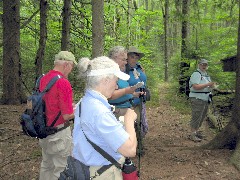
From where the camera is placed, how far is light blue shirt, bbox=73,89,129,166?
2.36 metres

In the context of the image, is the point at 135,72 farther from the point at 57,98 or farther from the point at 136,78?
the point at 57,98

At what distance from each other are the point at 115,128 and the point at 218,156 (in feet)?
13.3

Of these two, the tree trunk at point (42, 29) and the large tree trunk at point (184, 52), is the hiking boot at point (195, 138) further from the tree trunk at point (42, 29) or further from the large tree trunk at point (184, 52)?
the large tree trunk at point (184, 52)

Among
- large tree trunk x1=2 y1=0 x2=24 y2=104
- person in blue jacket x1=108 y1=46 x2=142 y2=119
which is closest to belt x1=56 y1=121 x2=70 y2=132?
person in blue jacket x1=108 y1=46 x2=142 y2=119

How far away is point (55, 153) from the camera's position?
14.0 ft

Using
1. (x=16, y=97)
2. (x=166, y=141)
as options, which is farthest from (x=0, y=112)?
(x=166, y=141)

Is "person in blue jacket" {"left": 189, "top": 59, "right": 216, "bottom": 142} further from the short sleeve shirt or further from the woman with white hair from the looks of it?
the woman with white hair

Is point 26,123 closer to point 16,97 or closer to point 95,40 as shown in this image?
point 95,40

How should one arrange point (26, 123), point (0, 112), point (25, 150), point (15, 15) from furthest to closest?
1. point (15, 15)
2. point (0, 112)
3. point (25, 150)
4. point (26, 123)

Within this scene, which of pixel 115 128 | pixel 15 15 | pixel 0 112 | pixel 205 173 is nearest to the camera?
pixel 115 128

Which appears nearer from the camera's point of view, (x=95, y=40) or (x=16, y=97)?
(x=95, y=40)

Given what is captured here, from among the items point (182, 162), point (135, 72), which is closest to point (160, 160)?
point (182, 162)

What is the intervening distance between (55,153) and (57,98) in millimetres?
864

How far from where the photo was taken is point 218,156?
5742 mm
